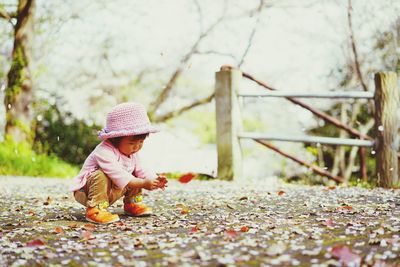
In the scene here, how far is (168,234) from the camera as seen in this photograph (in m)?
2.71

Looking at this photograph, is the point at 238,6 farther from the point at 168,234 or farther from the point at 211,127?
the point at 168,234

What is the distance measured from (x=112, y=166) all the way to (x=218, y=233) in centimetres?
79

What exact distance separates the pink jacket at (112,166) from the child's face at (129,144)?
0.03m

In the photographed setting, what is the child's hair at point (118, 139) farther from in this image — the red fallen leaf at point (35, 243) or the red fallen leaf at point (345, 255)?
the red fallen leaf at point (345, 255)

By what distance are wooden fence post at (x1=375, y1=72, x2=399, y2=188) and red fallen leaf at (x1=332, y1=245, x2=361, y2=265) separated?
2.93 m

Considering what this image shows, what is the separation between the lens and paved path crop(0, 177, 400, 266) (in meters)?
2.19

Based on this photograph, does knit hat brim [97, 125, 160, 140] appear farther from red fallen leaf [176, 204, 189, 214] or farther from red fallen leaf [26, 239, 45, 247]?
red fallen leaf [26, 239, 45, 247]

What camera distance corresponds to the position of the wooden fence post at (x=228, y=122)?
6.05m

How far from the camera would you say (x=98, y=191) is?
3236 mm

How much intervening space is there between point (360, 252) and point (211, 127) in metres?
11.0

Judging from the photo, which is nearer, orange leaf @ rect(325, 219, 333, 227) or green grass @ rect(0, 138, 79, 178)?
orange leaf @ rect(325, 219, 333, 227)

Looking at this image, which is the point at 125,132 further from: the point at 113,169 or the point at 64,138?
the point at 64,138

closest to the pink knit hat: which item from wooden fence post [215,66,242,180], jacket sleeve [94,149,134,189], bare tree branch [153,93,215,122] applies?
jacket sleeve [94,149,134,189]

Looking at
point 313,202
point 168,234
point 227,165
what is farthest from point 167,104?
point 168,234
